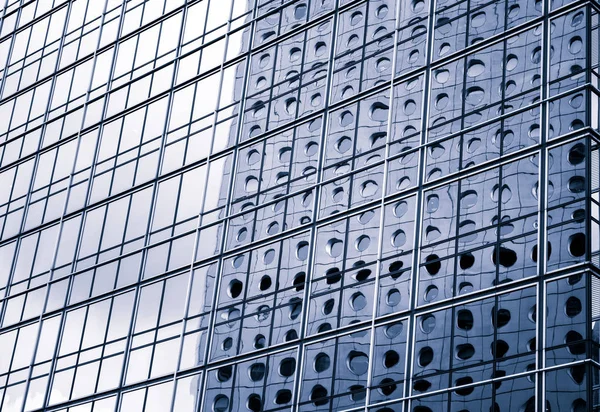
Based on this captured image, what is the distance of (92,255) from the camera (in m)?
29.6

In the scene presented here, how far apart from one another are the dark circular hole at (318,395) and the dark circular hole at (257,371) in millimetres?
1536

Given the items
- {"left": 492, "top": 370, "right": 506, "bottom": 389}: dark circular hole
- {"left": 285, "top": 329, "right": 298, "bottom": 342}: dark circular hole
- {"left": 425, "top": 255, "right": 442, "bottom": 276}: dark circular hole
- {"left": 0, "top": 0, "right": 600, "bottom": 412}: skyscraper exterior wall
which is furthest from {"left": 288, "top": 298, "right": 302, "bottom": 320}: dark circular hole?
{"left": 492, "top": 370, "right": 506, "bottom": 389}: dark circular hole

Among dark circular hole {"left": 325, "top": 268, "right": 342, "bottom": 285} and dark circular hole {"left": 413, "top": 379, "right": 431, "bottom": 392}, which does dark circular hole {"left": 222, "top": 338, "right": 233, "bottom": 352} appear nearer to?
dark circular hole {"left": 325, "top": 268, "right": 342, "bottom": 285}

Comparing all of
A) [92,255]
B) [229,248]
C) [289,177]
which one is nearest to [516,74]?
[289,177]

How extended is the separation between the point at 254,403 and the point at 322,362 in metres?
1.80

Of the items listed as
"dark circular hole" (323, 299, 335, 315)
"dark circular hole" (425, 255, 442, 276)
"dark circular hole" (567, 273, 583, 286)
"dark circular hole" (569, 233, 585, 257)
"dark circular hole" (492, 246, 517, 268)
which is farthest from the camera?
"dark circular hole" (323, 299, 335, 315)

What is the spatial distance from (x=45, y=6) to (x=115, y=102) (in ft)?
22.3

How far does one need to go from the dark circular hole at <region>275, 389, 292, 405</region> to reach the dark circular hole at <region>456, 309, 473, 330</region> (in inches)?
158

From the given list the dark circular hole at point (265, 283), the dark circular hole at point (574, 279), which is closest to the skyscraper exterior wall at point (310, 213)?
the dark circular hole at point (574, 279)

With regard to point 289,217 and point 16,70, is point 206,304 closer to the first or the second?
point 289,217

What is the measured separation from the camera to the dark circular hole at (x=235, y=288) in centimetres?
2506

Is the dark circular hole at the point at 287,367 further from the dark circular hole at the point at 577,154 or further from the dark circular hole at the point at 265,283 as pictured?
the dark circular hole at the point at 577,154

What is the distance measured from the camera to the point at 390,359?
845 inches

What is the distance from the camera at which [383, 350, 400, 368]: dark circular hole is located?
21.3 metres
